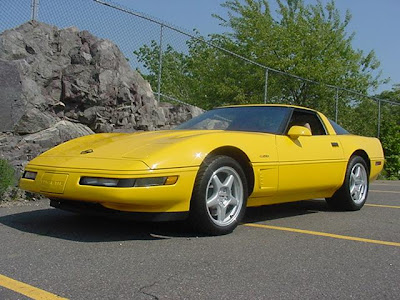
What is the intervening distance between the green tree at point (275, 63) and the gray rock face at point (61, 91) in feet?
8.37

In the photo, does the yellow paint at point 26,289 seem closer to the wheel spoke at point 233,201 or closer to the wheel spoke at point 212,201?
the wheel spoke at point 212,201

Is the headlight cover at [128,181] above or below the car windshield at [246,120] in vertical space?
below

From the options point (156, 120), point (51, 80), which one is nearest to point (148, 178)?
point (51, 80)

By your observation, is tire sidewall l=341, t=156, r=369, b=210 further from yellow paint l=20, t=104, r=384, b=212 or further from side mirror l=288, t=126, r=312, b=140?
side mirror l=288, t=126, r=312, b=140

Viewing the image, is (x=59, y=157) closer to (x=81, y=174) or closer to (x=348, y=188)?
(x=81, y=174)

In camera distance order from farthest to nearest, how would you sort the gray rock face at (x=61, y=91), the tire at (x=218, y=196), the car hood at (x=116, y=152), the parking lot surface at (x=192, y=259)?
the gray rock face at (x=61, y=91), the tire at (x=218, y=196), the car hood at (x=116, y=152), the parking lot surface at (x=192, y=259)

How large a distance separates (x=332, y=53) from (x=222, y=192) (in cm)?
1499

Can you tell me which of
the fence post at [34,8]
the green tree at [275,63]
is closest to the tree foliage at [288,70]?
the green tree at [275,63]

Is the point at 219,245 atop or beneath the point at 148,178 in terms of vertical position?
beneath

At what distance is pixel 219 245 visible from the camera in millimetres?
3705

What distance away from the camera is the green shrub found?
5.66 metres

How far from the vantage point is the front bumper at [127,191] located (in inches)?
141

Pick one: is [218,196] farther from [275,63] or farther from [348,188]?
[275,63]

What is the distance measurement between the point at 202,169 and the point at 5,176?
116 inches
